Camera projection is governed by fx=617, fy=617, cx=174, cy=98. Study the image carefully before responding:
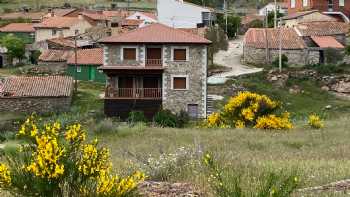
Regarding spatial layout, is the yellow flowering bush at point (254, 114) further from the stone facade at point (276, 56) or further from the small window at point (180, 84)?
the stone facade at point (276, 56)

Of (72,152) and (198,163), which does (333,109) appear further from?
(72,152)

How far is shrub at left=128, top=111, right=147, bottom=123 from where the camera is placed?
120 feet

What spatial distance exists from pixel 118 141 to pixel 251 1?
3413 inches

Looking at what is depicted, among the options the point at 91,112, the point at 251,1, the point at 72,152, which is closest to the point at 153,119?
the point at 91,112

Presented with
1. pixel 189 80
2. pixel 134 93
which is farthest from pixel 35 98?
pixel 189 80

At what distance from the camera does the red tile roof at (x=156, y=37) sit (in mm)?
37625

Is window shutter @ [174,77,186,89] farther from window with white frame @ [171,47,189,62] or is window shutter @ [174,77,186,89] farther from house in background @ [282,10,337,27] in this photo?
house in background @ [282,10,337,27]

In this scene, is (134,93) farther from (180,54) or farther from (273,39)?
(273,39)

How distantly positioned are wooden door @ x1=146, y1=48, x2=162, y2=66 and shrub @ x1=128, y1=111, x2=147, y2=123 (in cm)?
320

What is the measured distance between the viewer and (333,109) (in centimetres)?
3912

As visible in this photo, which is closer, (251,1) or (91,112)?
(91,112)

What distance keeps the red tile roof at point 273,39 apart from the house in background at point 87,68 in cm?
1208

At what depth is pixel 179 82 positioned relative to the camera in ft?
126

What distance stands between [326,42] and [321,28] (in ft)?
14.1
